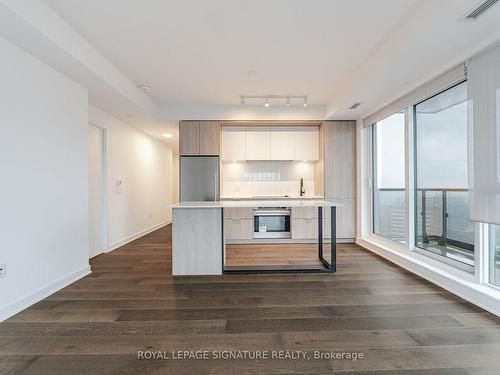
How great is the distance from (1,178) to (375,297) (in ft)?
11.9

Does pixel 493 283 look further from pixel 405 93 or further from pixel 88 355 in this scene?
pixel 88 355

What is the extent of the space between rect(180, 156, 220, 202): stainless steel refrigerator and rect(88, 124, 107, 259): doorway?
4.41 feet

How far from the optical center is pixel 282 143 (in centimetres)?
516

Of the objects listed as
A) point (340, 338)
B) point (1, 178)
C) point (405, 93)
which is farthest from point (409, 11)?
point (1, 178)

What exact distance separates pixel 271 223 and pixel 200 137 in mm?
2181

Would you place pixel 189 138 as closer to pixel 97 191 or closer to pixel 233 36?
pixel 97 191

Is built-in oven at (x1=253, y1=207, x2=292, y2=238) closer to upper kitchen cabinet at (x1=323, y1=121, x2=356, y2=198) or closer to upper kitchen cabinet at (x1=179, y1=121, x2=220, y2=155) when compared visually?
upper kitchen cabinet at (x1=323, y1=121, x2=356, y2=198)

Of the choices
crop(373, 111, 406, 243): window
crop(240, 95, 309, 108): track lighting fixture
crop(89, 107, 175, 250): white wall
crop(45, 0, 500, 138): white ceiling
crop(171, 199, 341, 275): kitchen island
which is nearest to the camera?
crop(45, 0, 500, 138): white ceiling

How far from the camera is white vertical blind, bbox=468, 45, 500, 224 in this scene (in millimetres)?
2191

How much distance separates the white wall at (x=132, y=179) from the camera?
4531mm

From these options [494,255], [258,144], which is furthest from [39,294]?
[494,255]

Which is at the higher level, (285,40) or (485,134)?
(285,40)

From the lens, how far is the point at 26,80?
8.00 ft

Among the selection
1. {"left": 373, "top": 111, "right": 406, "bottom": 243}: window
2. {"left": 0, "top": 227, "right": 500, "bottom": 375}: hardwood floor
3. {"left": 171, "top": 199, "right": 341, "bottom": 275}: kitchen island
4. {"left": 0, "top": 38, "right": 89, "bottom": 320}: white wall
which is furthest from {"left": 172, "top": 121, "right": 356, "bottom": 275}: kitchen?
{"left": 0, "top": 38, "right": 89, "bottom": 320}: white wall
